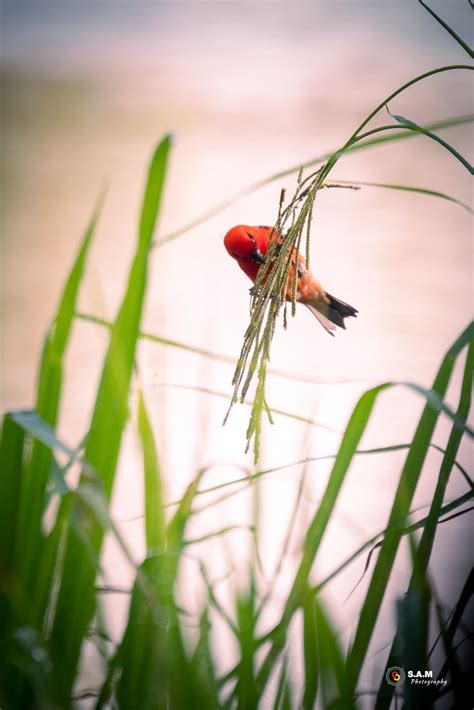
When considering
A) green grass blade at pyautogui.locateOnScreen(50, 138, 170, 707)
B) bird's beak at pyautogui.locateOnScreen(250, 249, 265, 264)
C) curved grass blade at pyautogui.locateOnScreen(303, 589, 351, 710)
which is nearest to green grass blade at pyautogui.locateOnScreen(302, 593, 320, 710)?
curved grass blade at pyautogui.locateOnScreen(303, 589, 351, 710)

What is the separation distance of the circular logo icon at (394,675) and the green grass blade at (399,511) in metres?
0.03

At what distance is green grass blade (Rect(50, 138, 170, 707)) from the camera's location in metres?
0.34

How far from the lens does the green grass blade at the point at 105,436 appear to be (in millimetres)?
337

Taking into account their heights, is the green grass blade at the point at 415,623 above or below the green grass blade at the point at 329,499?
below

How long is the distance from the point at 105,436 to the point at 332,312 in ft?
0.78

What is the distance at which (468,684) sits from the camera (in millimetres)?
A: 341

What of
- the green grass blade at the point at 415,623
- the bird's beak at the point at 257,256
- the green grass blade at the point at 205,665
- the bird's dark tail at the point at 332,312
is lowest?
the green grass blade at the point at 205,665

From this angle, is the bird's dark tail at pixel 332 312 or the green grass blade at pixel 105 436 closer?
the green grass blade at pixel 105 436

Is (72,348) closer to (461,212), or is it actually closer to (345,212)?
(345,212)

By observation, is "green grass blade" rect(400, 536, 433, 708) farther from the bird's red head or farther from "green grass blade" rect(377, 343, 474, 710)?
the bird's red head

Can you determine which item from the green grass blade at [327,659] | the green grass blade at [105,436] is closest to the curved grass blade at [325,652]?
the green grass blade at [327,659]

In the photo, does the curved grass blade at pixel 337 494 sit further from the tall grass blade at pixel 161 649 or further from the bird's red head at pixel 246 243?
the bird's red head at pixel 246 243

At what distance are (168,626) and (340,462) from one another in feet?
0.39

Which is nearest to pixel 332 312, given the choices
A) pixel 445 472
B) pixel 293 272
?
pixel 293 272
